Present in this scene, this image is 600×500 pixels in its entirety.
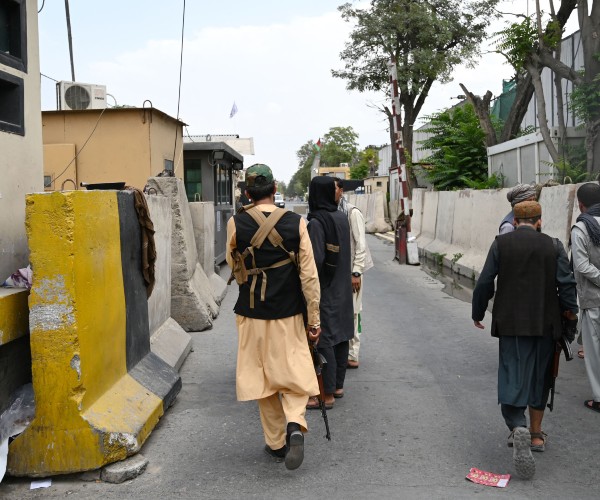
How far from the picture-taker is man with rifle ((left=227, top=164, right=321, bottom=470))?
192 inches

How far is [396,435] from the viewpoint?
5.57 metres

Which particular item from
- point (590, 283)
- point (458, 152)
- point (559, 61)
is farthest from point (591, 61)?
point (590, 283)

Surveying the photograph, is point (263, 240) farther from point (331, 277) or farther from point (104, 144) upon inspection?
point (104, 144)

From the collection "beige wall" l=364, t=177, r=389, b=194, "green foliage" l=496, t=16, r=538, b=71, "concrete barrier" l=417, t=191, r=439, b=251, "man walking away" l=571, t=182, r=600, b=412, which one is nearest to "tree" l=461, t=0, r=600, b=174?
"green foliage" l=496, t=16, r=538, b=71

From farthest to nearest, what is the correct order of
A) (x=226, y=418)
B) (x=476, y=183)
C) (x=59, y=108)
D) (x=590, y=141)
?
(x=476, y=183)
(x=590, y=141)
(x=59, y=108)
(x=226, y=418)

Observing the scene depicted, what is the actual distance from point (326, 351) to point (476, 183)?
1692 centimetres

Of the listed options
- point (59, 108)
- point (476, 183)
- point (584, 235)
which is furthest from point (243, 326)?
point (476, 183)

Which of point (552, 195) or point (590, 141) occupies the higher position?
point (590, 141)

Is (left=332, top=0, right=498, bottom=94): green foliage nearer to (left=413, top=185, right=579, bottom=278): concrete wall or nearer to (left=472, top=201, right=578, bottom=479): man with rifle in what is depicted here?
(left=413, top=185, right=579, bottom=278): concrete wall

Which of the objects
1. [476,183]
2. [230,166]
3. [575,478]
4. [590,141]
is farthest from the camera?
[476,183]

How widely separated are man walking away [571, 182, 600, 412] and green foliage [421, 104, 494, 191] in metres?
17.6

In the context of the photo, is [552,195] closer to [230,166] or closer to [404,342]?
[404,342]

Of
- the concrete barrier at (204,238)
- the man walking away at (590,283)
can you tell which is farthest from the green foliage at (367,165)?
the man walking away at (590,283)

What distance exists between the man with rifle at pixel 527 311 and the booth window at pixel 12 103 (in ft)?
11.9
